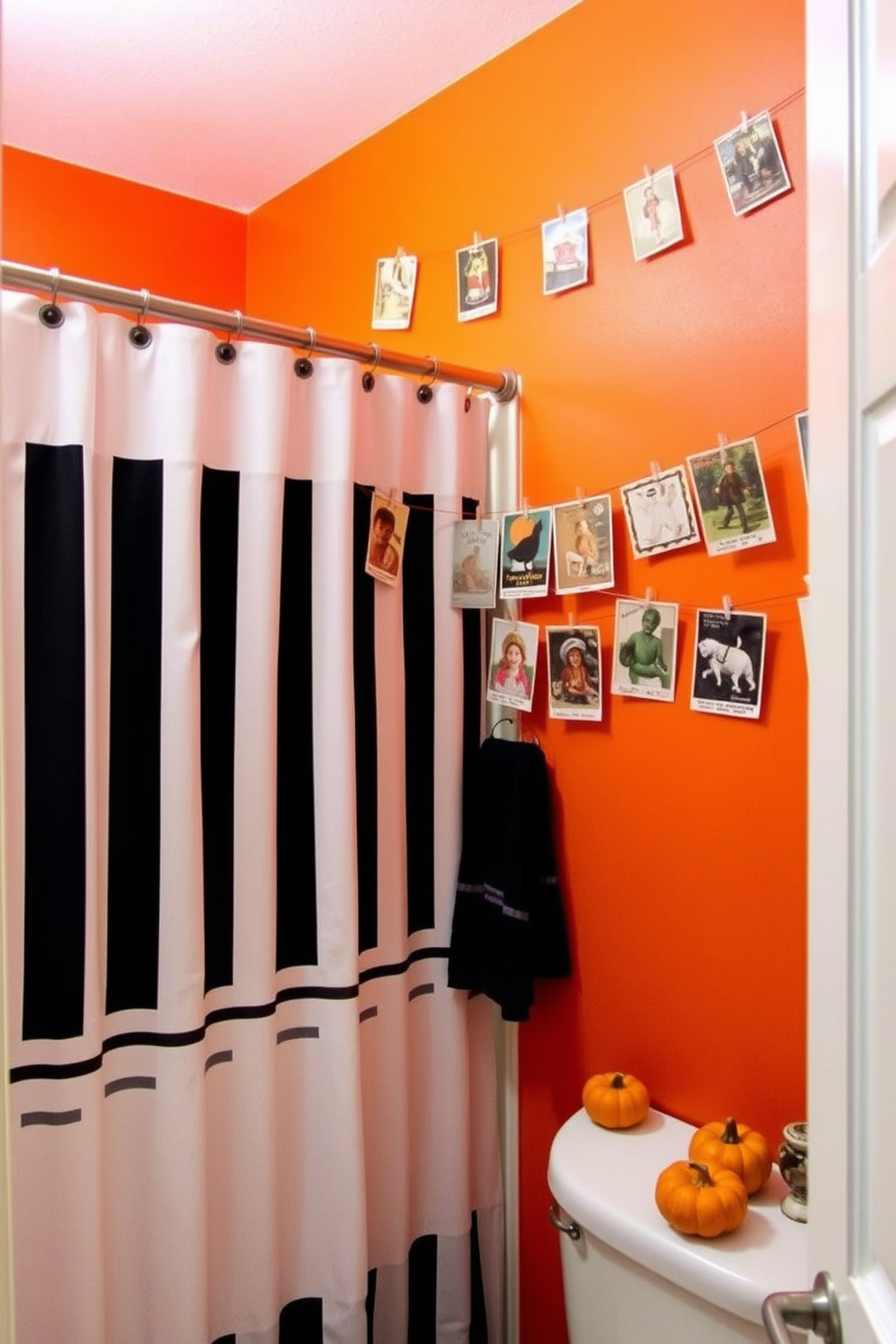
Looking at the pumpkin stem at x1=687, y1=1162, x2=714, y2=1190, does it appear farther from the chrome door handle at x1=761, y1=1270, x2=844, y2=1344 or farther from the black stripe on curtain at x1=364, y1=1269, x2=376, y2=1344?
the black stripe on curtain at x1=364, y1=1269, x2=376, y2=1344

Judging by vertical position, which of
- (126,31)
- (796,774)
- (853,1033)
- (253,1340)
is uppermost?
(126,31)

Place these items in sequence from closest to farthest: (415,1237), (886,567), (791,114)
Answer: (886,567), (791,114), (415,1237)

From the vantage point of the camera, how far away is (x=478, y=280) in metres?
1.84

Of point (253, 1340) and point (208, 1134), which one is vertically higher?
point (208, 1134)

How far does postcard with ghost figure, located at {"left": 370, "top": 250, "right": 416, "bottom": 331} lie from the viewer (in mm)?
1989

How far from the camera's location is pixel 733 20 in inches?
56.0

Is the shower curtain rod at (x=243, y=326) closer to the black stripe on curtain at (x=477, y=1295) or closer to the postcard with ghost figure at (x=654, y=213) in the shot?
the postcard with ghost figure at (x=654, y=213)

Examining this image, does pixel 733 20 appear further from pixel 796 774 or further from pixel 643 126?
pixel 796 774

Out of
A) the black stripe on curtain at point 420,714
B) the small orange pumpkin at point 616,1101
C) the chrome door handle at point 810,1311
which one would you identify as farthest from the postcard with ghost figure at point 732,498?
the chrome door handle at point 810,1311

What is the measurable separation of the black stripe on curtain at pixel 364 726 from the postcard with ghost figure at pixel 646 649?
400 millimetres

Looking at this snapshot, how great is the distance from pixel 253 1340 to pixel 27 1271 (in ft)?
1.26

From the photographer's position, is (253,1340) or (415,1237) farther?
(415,1237)

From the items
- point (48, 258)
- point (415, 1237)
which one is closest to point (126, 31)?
point (48, 258)

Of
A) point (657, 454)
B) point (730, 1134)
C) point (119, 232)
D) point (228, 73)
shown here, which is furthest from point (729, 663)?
point (119, 232)
